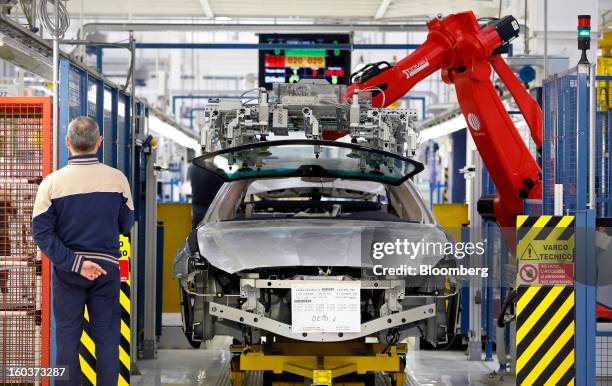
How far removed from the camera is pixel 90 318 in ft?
15.1

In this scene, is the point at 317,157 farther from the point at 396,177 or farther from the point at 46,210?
the point at 46,210

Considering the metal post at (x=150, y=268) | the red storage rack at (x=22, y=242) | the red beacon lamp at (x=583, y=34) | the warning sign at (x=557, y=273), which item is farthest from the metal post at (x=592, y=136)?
the metal post at (x=150, y=268)

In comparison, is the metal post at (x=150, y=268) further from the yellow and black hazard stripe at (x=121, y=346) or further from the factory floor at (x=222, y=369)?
the yellow and black hazard stripe at (x=121, y=346)

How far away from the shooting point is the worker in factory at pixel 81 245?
4.46m

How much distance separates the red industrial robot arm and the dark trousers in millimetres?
2689

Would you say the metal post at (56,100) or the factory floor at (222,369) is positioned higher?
the metal post at (56,100)

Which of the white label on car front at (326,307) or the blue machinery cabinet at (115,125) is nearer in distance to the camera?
the white label on car front at (326,307)

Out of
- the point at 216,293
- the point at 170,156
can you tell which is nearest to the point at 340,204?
the point at 216,293

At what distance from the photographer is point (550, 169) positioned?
5.39 m

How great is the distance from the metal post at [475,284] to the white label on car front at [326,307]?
306cm

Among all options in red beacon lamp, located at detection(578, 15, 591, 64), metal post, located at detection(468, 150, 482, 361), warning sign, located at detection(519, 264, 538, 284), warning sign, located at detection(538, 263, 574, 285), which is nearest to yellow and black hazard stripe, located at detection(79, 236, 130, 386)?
warning sign, located at detection(519, 264, 538, 284)

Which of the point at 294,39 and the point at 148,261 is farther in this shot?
the point at 294,39

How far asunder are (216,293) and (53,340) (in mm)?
1007

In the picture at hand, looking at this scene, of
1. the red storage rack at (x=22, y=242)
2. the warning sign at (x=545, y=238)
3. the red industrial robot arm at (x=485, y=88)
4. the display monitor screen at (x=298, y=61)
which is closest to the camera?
the warning sign at (x=545, y=238)
